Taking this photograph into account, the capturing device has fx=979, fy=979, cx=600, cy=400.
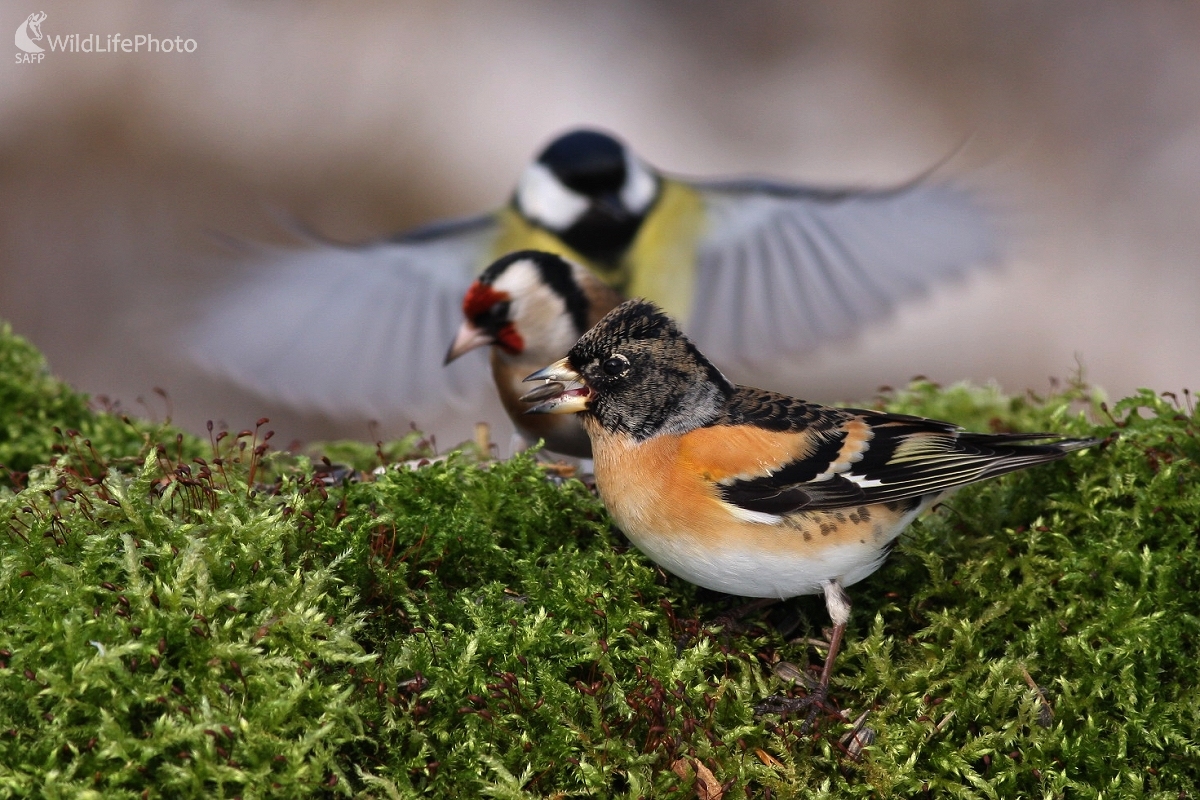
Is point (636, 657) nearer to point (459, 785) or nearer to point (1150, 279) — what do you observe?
point (459, 785)

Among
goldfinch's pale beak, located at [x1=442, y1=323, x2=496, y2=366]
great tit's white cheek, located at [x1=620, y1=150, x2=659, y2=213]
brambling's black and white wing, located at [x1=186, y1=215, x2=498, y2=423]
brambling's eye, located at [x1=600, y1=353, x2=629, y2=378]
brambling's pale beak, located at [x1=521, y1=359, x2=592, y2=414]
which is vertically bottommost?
brambling's black and white wing, located at [x1=186, y1=215, x2=498, y2=423]

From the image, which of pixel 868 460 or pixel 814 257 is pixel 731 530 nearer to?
pixel 868 460

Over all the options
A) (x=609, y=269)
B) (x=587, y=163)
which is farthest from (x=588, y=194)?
(x=609, y=269)

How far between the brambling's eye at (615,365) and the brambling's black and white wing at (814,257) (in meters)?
2.94

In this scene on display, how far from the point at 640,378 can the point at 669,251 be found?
9.75ft

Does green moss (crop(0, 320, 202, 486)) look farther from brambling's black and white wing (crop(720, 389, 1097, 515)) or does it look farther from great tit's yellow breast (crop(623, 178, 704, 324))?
great tit's yellow breast (crop(623, 178, 704, 324))

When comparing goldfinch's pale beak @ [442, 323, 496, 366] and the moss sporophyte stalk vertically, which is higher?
goldfinch's pale beak @ [442, 323, 496, 366]

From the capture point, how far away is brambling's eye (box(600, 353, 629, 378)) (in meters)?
3.19

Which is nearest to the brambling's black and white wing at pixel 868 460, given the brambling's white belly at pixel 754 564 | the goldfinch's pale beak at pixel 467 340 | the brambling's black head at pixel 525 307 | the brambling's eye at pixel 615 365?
the brambling's white belly at pixel 754 564

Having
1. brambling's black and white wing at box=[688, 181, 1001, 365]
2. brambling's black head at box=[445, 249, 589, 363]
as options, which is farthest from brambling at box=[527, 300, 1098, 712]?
brambling's black and white wing at box=[688, 181, 1001, 365]

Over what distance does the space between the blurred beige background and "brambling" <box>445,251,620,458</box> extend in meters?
3.48

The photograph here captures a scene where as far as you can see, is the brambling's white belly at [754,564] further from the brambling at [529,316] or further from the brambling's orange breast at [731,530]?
the brambling at [529,316]

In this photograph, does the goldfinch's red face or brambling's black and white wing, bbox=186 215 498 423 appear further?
brambling's black and white wing, bbox=186 215 498 423

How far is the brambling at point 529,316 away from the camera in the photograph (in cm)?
445
